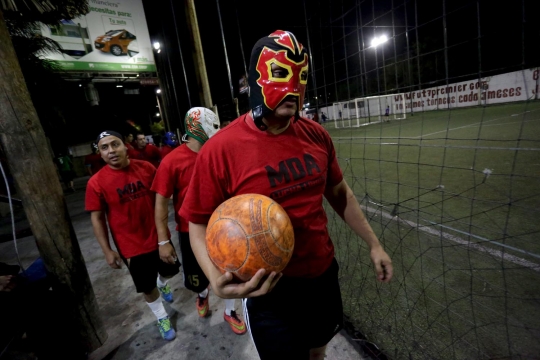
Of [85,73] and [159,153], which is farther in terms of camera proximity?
[85,73]

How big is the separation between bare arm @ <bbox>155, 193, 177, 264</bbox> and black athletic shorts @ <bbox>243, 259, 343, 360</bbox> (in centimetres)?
145

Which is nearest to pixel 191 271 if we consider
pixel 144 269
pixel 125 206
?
pixel 144 269

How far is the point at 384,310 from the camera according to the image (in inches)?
104

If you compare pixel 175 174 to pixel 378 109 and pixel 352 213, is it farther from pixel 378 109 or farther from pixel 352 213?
pixel 378 109

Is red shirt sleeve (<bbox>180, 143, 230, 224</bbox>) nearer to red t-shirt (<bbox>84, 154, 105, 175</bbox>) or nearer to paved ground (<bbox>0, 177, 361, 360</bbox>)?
paved ground (<bbox>0, 177, 361, 360</bbox>)

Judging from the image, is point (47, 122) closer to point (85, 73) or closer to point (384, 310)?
point (85, 73)

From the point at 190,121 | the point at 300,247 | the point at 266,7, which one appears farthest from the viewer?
the point at 266,7

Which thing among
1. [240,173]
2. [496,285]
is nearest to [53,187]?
[240,173]

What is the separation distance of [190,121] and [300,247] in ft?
6.68

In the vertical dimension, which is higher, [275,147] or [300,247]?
[275,147]

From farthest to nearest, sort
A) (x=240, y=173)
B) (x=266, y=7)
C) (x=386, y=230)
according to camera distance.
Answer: (x=266, y=7)
(x=386, y=230)
(x=240, y=173)

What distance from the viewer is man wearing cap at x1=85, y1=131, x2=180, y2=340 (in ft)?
9.53

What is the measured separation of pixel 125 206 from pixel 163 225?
0.54m

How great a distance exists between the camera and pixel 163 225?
9.09 ft
